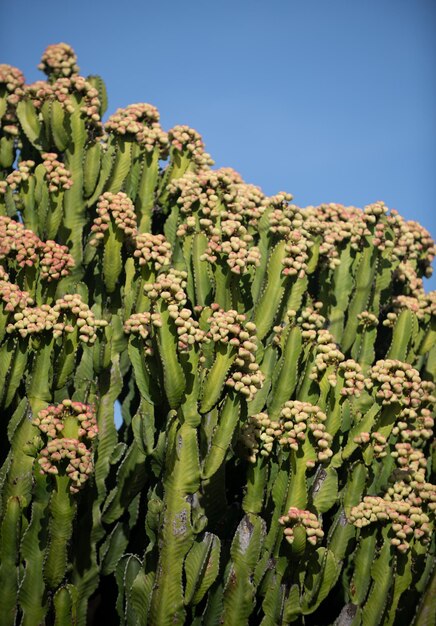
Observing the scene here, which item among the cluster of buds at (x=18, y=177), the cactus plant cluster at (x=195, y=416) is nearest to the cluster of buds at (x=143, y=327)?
the cactus plant cluster at (x=195, y=416)

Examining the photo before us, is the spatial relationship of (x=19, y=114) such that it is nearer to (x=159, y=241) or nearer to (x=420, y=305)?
(x=159, y=241)

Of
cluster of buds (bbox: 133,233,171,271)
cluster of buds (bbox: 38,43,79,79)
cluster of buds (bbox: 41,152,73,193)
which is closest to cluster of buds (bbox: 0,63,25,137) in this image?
cluster of buds (bbox: 38,43,79,79)

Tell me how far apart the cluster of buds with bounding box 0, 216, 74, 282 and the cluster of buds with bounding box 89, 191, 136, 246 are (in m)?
0.43

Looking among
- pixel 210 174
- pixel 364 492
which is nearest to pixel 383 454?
pixel 364 492

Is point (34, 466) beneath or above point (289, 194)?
beneath

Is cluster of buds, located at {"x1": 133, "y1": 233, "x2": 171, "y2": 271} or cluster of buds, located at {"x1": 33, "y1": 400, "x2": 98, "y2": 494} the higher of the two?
cluster of buds, located at {"x1": 133, "y1": 233, "x2": 171, "y2": 271}

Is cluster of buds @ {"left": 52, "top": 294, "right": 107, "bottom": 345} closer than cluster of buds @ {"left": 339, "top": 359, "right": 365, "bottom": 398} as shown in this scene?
Yes

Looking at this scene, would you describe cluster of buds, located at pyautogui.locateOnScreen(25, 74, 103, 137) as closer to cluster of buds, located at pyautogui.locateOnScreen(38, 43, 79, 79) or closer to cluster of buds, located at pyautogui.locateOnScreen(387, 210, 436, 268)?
cluster of buds, located at pyautogui.locateOnScreen(38, 43, 79, 79)

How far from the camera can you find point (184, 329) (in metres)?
6.91

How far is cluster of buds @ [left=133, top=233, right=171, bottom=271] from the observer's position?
8008 millimetres

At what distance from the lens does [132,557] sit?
732 cm

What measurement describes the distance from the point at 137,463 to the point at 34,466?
1.01 m

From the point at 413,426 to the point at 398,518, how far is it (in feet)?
3.29

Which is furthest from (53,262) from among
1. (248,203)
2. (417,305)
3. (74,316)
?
(417,305)
